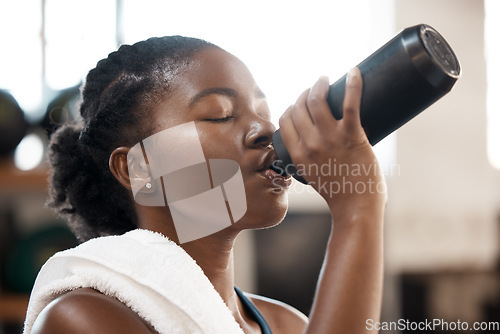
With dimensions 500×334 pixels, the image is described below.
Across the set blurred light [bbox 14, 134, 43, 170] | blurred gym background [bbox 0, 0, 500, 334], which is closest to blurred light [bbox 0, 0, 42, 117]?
blurred gym background [bbox 0, 0, 500, 334]

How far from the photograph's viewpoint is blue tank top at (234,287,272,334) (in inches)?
27.8

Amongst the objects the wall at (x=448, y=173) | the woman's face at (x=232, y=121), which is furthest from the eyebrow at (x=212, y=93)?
the wall at (x=448, y=173)

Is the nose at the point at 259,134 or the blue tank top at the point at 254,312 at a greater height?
the nose at the point at 259,134

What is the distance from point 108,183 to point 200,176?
180mm

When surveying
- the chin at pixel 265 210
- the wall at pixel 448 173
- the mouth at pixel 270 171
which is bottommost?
the wall at pixel 448 173

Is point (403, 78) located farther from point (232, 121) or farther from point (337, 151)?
point (232, 121)

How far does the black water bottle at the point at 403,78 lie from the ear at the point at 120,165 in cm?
28

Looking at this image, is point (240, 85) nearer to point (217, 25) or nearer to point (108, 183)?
point (108, 183)

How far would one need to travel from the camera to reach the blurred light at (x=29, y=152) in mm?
1351

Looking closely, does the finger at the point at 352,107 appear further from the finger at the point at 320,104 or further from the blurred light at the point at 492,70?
the blurred light at the point at 492,70
